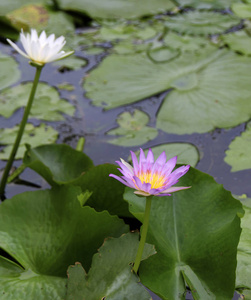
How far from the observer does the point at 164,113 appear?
5.91ft

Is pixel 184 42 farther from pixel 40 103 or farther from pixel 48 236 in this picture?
pixel 48 236

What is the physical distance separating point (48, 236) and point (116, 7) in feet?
6.26

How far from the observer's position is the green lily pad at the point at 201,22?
240 cm

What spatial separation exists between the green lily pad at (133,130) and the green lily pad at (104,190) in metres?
0.50

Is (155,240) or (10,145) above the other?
(10,145)

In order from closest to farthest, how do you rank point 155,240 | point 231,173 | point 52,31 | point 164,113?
point 155,240 < point 231,173 < point 164,113 < point 52,31

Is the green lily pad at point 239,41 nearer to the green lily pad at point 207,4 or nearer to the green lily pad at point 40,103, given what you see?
the green lily pad at point 207,4

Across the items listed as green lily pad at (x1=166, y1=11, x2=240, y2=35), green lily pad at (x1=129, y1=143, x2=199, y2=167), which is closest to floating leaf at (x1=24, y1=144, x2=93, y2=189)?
green lily pad at (x1=129, y1=143, x2=199, y2=167)

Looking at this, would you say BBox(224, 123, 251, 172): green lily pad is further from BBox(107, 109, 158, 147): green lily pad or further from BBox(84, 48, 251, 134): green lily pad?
BBox(107, 109, 158, 147): green lily pad

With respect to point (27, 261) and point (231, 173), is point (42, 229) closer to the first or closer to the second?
point (27, 261)

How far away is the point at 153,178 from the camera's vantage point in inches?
32.6

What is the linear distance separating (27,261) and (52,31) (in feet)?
5.53

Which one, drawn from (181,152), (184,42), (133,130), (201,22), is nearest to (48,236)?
(181,152)

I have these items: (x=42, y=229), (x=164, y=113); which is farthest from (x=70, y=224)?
(x=164, y=113)
